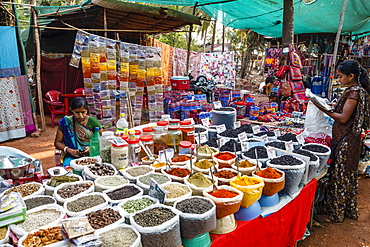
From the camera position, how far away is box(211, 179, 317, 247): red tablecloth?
159 centimetres

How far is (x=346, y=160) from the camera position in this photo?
8.95ft

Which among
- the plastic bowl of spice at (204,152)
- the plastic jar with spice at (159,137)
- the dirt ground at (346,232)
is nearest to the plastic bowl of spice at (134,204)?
the plastic bowl of spice at (204,152)

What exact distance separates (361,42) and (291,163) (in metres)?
12.1

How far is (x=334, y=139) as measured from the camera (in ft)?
9.28

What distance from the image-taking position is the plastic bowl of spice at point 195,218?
4.24ft

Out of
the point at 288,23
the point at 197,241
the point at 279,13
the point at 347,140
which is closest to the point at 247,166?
the point at 197,241

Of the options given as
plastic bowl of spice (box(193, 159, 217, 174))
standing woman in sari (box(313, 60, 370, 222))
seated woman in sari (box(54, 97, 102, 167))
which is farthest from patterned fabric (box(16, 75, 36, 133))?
standing woman in sari (box(313, 60, 370, 222))

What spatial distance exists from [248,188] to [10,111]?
5719 millimetres

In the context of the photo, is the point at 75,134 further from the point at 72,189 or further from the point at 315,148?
the point at 315,148

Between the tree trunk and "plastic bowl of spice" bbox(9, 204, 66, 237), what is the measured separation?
511cm

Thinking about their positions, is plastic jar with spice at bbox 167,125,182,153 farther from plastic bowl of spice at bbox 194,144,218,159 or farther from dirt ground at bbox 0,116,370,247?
dirt ground at bbox 0,116,370,247

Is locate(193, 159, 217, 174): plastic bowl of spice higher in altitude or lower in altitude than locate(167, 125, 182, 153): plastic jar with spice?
lower

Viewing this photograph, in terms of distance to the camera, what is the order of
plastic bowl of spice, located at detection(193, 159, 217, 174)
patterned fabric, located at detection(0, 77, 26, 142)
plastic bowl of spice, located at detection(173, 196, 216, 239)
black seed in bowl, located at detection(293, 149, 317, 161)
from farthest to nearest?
patterned fabric, located at detection(0, 77, 26, 142) → black seed in bowl, located at detection(293, 149, 317, 161) → plastic bowl of spice, located at detection(193, 159, 217, 174) → plastic bowl of spice, located at detection(173, 196, 216, 239)

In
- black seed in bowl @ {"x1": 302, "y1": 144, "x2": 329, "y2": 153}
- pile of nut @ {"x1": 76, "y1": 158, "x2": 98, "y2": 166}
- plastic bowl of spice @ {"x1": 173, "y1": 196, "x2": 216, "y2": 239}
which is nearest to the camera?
plastic bowl of spice @ {"x1": 173, "y1": 196, "x2": 216, "y2": 239}
